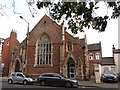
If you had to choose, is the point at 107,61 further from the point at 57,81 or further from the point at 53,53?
the point at 57,81

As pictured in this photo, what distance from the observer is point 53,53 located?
21.7 metres

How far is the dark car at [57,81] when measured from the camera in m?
12.7

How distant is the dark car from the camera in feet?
41.8

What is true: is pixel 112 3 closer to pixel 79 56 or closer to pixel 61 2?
pixel 61 2

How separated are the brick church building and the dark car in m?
5.83

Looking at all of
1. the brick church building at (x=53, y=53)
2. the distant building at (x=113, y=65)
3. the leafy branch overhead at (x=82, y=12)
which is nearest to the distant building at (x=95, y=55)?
the distant building at (x=113, y=65)

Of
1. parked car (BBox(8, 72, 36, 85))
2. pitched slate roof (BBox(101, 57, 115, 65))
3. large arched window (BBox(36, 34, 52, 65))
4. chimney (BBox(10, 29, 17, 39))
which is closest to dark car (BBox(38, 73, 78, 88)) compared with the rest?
parked car (BBox(8, 72, 36, 85))

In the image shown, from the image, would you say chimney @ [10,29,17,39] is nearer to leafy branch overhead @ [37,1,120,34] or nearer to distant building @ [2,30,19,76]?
distant building @ [2,30,19,76]

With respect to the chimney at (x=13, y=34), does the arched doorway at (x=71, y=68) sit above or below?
below

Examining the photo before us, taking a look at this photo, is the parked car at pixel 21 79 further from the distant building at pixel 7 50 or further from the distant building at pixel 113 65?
the distant building at pixel 113 65

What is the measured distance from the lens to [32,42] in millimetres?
23734

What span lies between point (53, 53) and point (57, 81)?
28.8ft

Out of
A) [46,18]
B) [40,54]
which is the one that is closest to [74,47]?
[40,54]

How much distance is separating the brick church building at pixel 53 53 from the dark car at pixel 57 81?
5.83 metres
